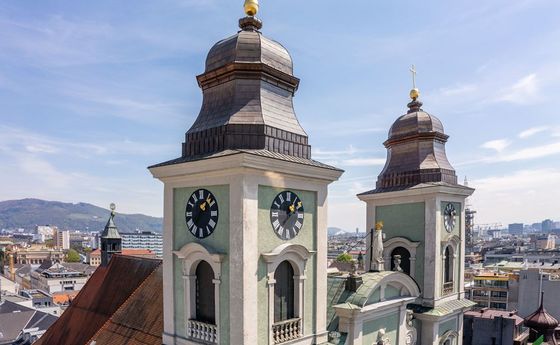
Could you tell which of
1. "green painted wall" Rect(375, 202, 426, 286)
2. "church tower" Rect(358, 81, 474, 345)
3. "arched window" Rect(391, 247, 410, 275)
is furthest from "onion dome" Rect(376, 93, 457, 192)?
"arched window" Rect(391, 247, 410, 275)

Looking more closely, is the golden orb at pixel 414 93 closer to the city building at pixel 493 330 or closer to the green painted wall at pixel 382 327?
the green painted wall at pixel 382 327

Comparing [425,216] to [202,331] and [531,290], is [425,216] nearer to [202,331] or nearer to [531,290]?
[202,331]

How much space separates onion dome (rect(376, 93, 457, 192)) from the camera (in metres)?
19.6

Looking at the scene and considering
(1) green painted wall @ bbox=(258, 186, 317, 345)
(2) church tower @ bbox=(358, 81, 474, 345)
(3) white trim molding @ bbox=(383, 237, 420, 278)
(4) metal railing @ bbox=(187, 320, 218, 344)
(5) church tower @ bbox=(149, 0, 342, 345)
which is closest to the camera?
(5) church tower @ bbox=(149, 0, 342, 345)

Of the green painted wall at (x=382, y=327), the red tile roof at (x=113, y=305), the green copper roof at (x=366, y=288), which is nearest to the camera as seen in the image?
the green copper roof at (x=366, y=288)

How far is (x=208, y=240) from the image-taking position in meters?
11.2

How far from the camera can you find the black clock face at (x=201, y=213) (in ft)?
36.5

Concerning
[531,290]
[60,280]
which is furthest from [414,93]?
[60,280]

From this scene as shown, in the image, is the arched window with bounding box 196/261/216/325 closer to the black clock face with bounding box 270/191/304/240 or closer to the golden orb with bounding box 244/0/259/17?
the black clock face with bounding box 270/191/304/240

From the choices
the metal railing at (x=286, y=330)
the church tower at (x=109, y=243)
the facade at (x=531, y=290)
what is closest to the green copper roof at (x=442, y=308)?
the metal railing at (x=286, y=330)

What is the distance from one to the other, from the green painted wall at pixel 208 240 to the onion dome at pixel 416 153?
1212 cm

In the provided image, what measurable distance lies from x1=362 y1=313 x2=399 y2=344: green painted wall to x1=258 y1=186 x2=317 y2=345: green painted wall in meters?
3.75

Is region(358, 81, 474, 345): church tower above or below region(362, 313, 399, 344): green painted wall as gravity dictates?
above

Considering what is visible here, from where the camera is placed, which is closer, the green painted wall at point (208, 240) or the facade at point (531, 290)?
the green painted wall at point (208, 240)
